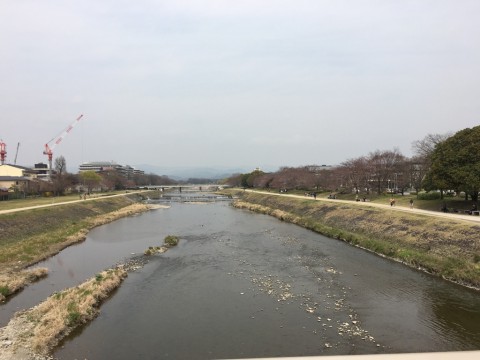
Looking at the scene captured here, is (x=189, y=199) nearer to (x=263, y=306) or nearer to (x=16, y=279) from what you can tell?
(x=16, y=279)

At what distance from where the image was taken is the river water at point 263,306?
13.3 m

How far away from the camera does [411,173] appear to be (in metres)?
63.0

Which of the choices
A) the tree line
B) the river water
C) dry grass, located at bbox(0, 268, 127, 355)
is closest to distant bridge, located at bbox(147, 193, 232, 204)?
the tree line

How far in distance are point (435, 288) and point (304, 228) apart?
72.8 ft

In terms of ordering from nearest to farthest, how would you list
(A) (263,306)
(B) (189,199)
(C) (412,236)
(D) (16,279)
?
(A) (263,306)
(D) (16,279)
(C) (412,236)
(B) (189,199)

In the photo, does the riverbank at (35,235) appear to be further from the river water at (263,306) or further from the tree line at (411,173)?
the tree line at (411,173)

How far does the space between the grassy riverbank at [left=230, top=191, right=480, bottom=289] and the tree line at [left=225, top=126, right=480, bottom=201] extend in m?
5.54

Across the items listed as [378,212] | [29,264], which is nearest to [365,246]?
[378,212]

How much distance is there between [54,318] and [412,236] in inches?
948

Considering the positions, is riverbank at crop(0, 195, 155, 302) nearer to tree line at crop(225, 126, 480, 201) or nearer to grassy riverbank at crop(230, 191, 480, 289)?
grassy riverbank at crop(230, 191, 480, 289)

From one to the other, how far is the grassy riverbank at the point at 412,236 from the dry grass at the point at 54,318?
753 inches

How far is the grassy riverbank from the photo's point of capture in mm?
21141

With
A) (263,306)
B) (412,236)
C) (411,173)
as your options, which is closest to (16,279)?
(263,306)

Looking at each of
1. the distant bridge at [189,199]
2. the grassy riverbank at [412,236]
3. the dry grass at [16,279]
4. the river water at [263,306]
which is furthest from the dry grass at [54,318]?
the distant bridge at [189,199]
